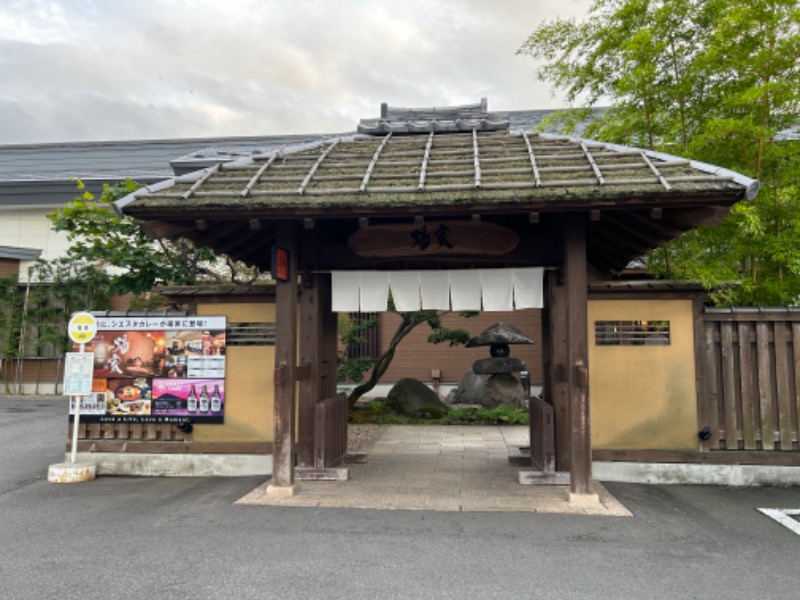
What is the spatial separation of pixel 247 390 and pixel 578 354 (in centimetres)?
417

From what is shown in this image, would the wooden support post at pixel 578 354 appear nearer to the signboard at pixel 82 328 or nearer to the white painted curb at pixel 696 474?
the white painted curb at pixel 696 474

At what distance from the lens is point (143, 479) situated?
6840mm

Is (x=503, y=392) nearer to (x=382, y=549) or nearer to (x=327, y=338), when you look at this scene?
(x=327, y=338)

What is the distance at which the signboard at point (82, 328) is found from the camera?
22.6 feet

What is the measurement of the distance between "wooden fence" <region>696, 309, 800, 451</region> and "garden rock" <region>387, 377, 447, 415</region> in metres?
7.19

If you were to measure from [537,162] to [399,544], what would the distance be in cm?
413

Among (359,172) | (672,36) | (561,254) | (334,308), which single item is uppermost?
(672,36)

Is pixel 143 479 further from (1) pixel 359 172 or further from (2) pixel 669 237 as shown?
(2) pixel 669 237

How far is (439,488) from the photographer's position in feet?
21.0

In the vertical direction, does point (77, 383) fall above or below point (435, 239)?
below

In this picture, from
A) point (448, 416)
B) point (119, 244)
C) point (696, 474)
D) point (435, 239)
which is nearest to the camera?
point (435, 239)

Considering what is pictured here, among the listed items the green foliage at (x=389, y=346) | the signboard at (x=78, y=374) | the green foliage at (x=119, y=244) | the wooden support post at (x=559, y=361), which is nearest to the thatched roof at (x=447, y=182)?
the wooden support post at (x=559, y=361)

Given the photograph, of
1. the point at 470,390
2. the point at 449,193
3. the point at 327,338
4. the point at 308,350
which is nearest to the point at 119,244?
the point at 327,338

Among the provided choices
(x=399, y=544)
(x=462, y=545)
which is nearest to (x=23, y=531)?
(x=399, y=544)
